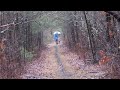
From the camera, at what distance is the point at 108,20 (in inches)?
557

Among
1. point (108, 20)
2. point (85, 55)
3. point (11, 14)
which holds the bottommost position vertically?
point (85, 55)

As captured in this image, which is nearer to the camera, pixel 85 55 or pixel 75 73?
pixel 75 73

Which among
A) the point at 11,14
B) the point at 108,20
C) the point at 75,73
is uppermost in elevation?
the point at 11,14
